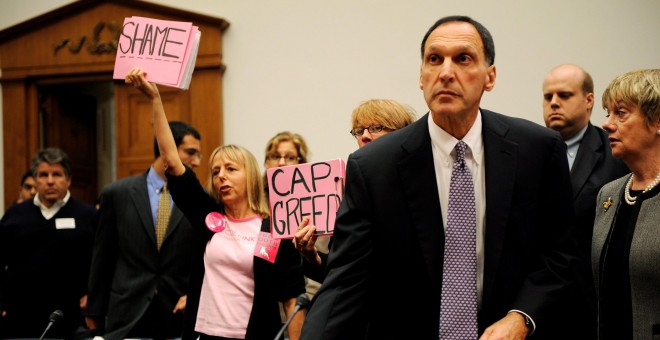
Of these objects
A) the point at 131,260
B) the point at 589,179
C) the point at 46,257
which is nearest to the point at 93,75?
the point at 46,257

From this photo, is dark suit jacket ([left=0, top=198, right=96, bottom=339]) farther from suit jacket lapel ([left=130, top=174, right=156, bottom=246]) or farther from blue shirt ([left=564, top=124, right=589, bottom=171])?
blue shirt ([left=564, top=124, right=589, bottom=171])

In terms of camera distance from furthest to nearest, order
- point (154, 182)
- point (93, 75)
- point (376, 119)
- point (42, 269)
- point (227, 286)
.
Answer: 1. point (93, 75)
2. point (42, 269)
3. point (154, 182)
4. point (227, 286)
5. point (376, 119)

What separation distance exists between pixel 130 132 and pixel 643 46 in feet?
14.6

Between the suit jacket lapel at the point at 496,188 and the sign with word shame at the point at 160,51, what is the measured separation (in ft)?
5.63

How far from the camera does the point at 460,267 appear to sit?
204cm

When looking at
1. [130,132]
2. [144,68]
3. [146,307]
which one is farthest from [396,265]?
[130,132]

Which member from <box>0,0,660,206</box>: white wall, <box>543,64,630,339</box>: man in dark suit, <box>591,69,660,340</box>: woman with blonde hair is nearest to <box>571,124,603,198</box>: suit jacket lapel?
<box>543,64,630,339</box>: man in dark suit

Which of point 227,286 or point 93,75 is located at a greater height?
point 93,75

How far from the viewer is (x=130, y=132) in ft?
25.1

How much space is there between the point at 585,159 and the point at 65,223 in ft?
10.7

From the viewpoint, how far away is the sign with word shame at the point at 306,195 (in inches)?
120

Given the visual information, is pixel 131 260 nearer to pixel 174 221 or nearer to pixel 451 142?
pixel 174 221

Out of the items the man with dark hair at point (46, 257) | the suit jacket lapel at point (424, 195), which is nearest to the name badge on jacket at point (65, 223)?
the man with dark hair at point (46, 257)

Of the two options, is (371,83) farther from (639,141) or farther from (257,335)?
(639,141)
